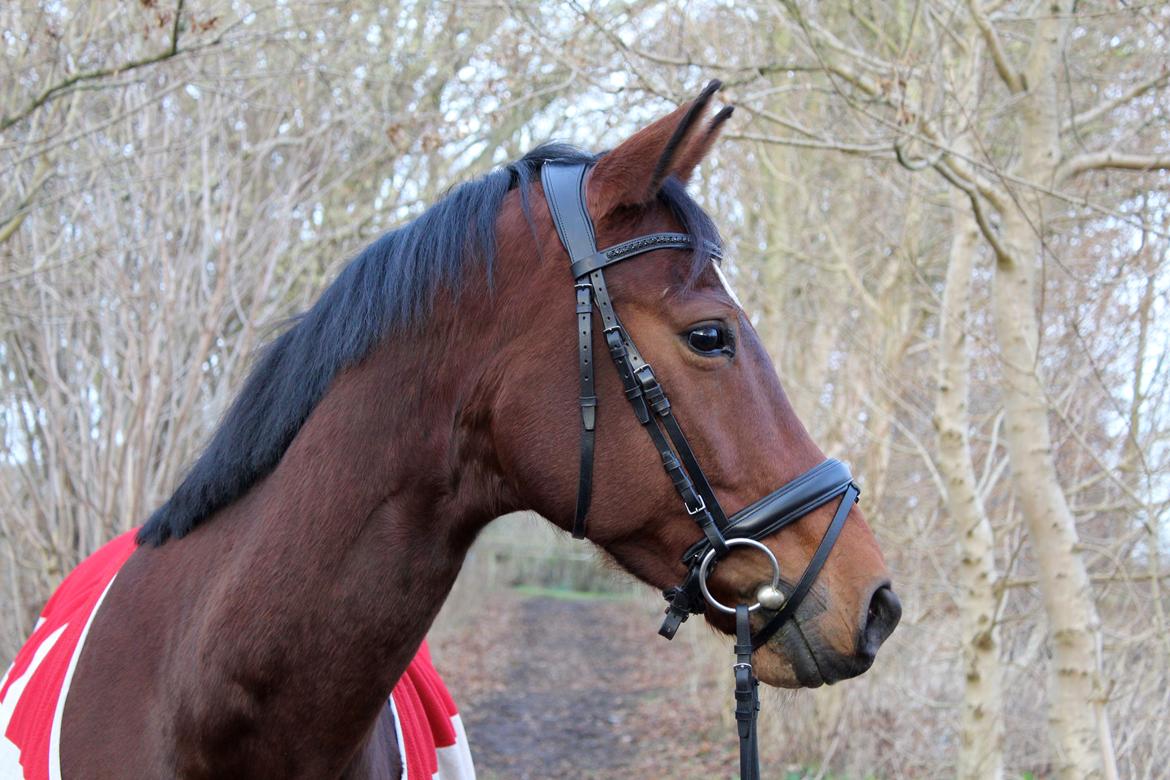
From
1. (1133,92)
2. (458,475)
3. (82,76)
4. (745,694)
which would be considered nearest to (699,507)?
(745,694)

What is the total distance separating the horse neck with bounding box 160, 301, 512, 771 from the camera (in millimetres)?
1830

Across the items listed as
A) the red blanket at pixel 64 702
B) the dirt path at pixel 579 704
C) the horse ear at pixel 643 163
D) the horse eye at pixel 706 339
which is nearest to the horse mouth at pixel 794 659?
the horse eye at pixel 706 339

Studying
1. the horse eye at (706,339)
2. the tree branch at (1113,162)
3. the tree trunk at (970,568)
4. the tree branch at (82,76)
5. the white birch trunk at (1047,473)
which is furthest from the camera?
the tree trunk at (970,568)

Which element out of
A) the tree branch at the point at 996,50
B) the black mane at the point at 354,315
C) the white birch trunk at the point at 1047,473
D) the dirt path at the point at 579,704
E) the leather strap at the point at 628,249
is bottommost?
the dirt path at the point at 579,704

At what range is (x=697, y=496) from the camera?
5.84 ft

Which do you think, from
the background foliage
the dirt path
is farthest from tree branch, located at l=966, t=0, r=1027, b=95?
the dirt path

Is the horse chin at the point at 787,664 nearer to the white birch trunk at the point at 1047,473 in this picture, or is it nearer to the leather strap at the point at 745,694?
the leather strap at the point at 745,694

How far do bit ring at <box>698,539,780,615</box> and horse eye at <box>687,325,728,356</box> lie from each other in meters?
0.35

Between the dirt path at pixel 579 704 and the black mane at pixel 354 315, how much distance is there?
6.56 meters

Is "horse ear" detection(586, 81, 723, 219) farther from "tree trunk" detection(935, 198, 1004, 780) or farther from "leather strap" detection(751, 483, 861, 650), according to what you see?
"tree trunk" detection(935, 198, 1004, 780)

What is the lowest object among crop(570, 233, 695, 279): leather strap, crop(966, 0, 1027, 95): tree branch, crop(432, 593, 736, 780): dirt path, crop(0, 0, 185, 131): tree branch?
crop(432, 593, 736, 780): dirt path

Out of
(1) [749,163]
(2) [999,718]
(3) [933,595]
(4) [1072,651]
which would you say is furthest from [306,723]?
(1) [749,163]

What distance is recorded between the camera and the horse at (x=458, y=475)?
70.7 inches

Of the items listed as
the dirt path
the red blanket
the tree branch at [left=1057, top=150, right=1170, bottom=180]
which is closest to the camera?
the red blanket
